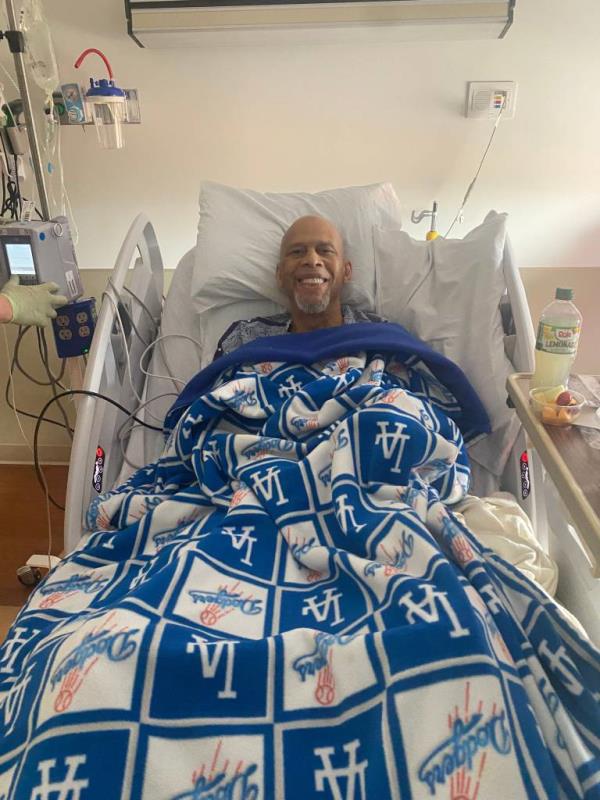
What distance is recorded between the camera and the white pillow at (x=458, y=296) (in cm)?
153

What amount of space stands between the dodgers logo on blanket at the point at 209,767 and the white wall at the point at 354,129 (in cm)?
193

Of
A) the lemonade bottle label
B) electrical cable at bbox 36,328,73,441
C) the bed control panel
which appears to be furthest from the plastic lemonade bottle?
electrical cable at bbox 36,328,73,441

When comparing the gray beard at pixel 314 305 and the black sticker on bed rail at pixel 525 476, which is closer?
the black sticker on bed rail at pixel 525 476

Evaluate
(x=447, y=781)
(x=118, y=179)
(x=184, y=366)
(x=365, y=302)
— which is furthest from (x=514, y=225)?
(x=447, y=781)

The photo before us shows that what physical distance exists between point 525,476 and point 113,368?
109cm

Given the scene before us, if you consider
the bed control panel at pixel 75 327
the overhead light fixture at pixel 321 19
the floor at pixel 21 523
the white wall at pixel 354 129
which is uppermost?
the overhead light fixture at pixel 321 19

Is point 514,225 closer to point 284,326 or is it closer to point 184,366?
point 284,326

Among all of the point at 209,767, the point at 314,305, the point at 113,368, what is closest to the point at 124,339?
the point at 113,368

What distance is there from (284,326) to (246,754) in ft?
4.34

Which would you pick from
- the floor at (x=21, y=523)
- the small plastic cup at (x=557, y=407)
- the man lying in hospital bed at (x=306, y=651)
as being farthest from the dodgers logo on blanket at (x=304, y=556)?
the floor at (x=21, y=523)

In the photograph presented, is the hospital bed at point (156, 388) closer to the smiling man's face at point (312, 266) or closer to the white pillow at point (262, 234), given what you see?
the white pillow at point (262, 234)

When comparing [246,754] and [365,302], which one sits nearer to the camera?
[246,754]

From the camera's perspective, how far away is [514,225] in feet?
7.29

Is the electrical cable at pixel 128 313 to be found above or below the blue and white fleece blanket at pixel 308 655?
above
